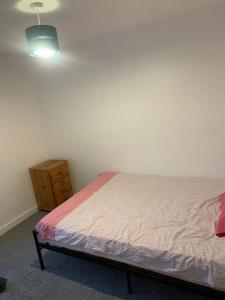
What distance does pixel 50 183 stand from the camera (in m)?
3.29

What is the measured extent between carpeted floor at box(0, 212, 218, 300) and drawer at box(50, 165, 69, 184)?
98cm

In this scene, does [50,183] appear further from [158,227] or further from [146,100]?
[158,227]

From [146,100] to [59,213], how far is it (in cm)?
165

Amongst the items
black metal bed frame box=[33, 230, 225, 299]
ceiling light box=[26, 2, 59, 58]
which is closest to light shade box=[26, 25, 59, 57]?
ceiling light box=[26, 2, 59, 58]

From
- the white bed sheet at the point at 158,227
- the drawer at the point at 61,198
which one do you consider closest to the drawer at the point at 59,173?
the drawer at the point at 61,198

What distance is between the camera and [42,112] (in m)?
3.69

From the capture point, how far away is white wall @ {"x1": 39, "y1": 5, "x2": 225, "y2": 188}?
2562 mm

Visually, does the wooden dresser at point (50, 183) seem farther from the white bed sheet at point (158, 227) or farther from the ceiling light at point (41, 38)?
the ceiling light at point (41, 38)

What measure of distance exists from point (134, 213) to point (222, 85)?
161 cm

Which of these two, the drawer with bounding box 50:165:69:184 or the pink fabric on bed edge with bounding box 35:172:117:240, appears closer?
the pink fabric on bed edge with bounding box 35:172:117:240

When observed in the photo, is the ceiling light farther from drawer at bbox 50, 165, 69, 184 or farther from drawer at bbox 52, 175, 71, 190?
drawer at bbox 52, 175, 71, 190

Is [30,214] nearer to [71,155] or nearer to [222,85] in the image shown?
[71,155]

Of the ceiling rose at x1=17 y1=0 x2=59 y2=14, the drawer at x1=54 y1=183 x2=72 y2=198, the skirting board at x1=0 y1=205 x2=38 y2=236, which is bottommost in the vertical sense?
the skirting board at x1=0 y1=205 x2=38 y2=236

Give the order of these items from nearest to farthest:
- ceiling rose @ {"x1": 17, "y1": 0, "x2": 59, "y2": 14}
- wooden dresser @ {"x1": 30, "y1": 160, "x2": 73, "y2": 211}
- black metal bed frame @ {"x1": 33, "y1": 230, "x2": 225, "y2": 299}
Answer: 1. black metal bed frame @ {"x1": 33, "y1": 230, "x2": 225, "y2": 299}
2. ceiling rose @ {"x1": 17, "y1": 0, "x2": 59, "y2": 14}
3. wooden dresser @ {"x1": 30, "y1": 160, "x2": 73, "y2": 211}
